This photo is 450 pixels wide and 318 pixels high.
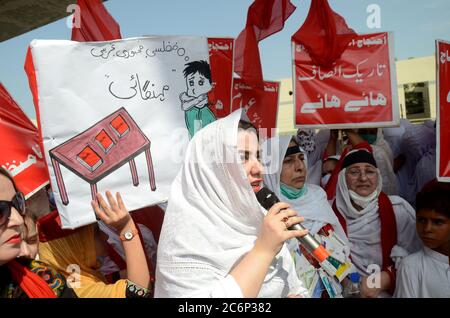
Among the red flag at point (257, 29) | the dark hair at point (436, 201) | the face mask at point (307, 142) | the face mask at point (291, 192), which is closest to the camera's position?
the dark hair at point (436, 201)

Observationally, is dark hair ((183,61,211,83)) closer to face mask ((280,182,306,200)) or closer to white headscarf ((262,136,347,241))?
white headscarf ((262,136,347,241))

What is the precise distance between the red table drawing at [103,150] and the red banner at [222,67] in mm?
1584

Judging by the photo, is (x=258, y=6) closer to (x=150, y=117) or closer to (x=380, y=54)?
(x=380, y=54)

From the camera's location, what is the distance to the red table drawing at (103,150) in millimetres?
1616

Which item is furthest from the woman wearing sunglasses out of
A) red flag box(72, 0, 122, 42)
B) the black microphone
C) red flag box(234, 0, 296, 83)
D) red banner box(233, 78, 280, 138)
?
red banner box(233, 78, 280, 138)

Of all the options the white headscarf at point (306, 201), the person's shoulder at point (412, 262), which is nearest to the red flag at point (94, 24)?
the white headscarf at point (306, 201)

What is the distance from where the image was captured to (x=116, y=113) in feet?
5.74

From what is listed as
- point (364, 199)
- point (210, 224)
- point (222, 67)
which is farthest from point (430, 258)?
point (222, 67)

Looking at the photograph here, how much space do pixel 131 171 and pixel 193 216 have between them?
0.56 m

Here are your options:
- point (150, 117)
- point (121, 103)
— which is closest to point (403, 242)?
point (150, 117)

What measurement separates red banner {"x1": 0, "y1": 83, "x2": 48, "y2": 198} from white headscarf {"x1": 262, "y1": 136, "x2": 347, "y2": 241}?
3.53ft

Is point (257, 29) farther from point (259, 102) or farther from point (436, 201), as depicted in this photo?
point (436, 201)

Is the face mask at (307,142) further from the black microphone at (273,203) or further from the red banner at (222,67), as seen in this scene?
the black microphone at (273,203)

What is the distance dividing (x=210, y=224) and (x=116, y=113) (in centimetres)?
78
